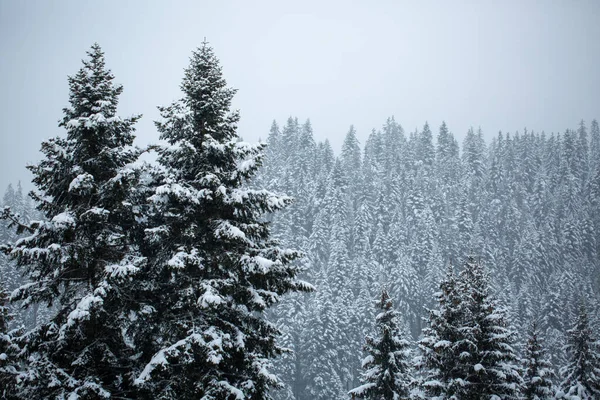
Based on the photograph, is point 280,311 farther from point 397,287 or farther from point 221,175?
point 221,175

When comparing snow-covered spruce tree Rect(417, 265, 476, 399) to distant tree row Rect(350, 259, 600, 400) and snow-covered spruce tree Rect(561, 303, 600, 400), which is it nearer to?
distant tree row Rect(350, 259, 600, 400)

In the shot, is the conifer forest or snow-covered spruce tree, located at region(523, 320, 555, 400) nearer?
the conifer forest

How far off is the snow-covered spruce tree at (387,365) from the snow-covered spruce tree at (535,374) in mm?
6641

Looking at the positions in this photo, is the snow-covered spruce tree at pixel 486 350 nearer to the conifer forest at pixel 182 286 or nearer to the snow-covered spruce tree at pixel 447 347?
the conifer forest at pixel 182 286

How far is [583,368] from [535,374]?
262 centimetres

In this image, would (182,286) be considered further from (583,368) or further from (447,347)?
(583,368)

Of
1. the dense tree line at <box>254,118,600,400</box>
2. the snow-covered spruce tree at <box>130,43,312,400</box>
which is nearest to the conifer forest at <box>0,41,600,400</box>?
the snow-covered spruce tree at <box>130,43,312,400</box>

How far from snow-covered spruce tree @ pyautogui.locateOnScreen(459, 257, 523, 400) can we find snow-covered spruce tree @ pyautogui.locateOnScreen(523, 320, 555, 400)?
417 cm

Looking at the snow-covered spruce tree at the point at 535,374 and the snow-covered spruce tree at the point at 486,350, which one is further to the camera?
the snow-covered spruce tree at the point at 535,374

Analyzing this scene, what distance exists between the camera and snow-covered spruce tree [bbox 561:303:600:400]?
20.1 metres

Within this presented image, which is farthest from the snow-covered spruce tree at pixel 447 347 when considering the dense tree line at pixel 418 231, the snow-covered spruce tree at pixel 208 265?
the dense tree line at pixel 418 231

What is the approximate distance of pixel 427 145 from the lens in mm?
108625

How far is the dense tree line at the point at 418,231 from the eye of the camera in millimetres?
52906

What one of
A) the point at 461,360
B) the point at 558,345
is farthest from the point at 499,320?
the point at 558,345
